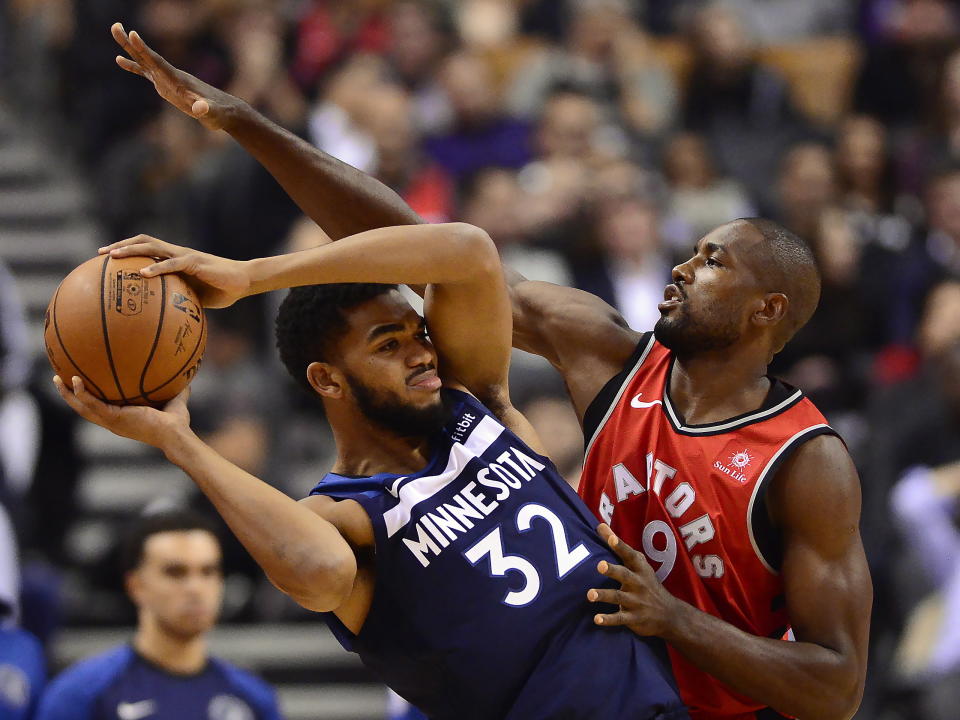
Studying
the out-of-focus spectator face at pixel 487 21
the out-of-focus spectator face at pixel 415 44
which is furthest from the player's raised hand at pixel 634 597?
the out-of-focus spectator face at pixel 487 21

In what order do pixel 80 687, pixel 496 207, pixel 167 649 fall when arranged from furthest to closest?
pixel 496 207, pixel 167 649, pixel 80 687

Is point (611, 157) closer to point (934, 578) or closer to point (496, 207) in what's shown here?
point (496, 207)

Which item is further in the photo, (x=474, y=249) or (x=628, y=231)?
(x=628, y=231)

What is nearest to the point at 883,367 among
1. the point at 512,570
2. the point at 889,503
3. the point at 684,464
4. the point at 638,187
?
the point at 889,503

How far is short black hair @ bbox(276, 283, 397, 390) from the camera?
3.50 meters

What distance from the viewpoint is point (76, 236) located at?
9.76m

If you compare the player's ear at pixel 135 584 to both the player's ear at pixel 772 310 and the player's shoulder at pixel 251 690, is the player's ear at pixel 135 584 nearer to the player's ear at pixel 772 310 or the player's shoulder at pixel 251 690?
the player's shoulder at pixel 251 690

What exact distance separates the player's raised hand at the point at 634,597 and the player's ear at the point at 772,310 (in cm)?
77

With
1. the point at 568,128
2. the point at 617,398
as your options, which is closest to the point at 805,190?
the point at 568,128

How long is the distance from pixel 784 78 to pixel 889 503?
4.34 m

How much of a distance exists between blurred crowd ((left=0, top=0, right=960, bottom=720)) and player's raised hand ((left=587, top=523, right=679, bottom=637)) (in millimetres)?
3103

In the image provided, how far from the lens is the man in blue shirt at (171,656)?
561cm

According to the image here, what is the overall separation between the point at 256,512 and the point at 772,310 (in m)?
1.58

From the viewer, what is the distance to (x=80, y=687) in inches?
217
